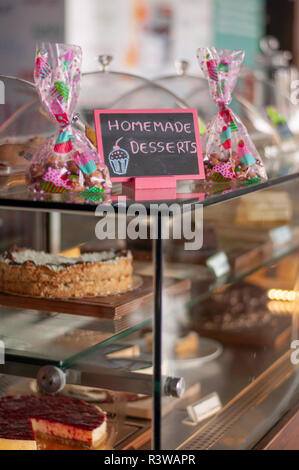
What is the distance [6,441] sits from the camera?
4.52 feet

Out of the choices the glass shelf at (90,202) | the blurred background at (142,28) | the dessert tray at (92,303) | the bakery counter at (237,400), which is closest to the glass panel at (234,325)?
the bakery counter at (237,400)

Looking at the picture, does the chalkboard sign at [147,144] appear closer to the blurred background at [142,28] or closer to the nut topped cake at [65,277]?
the nut topped cake at [65,277]

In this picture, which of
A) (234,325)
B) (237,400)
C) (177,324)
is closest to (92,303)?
(237,400)

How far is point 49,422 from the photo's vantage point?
1.45 metres

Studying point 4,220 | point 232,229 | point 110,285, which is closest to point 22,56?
point 4,220

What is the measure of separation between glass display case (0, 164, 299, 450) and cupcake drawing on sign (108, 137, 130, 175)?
60 millimetres

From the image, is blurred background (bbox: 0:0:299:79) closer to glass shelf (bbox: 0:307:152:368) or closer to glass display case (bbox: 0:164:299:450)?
glass display case (bbox: 0:164:299:450)

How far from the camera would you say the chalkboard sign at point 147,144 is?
4.30 feet

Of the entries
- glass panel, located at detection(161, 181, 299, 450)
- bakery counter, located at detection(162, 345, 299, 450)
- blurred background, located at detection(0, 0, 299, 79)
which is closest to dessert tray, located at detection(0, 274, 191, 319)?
glass panel, located at detection(161, 181, 299, 450)

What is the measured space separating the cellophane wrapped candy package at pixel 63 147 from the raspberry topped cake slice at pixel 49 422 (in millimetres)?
518

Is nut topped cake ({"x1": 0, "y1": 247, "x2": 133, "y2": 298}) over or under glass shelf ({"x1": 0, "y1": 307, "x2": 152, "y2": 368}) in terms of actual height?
over

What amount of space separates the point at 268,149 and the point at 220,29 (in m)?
4.29

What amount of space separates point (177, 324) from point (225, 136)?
1.10 meters

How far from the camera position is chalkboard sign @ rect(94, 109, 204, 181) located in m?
1.31
